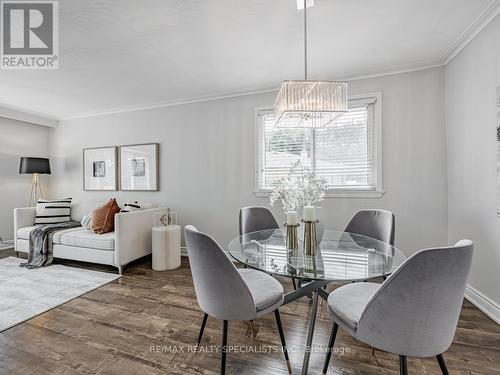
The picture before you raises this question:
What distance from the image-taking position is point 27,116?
434cm

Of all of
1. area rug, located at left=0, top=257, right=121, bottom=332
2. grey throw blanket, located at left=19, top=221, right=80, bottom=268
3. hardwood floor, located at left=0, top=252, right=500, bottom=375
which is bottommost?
hardwood floor, located at left=0, top=252, right=500, bottom=375

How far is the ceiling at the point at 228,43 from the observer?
5.99 feet

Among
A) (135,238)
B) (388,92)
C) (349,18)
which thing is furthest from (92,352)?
(388,92)

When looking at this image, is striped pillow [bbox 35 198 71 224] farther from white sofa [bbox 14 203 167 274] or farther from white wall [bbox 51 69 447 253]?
white wall [bbox 51 69 447 253]

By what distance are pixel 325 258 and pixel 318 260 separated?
74 mm

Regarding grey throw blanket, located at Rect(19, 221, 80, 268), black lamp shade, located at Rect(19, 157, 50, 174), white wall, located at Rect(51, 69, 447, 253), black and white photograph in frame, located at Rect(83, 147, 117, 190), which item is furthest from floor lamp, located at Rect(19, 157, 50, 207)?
grey throw blanket, located at Rect(19, 221, 80, 268)

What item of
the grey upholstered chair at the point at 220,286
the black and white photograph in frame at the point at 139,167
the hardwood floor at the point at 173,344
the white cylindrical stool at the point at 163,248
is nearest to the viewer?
the grey upholstered chair at the point at 220,286

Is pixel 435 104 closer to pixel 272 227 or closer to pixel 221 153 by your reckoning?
pixel 272 227

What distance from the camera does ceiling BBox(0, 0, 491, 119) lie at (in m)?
1.83

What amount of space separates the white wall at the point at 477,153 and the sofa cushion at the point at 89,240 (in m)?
4.01

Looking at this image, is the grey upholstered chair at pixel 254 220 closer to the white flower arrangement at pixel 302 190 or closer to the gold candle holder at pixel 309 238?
the white flower arrangement at pixel 302 190

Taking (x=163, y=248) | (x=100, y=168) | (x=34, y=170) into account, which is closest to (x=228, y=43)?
(x=163, y=248)

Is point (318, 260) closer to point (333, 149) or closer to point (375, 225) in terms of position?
point (375, 225)

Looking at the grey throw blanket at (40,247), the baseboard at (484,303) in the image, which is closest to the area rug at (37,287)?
the grey throw blanket at (40,247)
